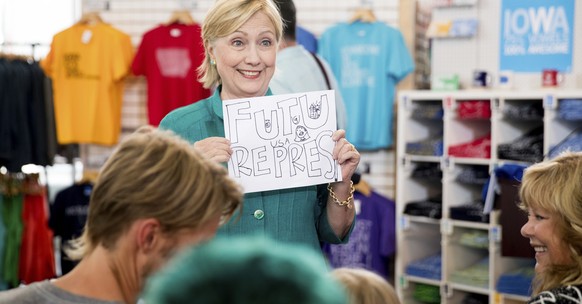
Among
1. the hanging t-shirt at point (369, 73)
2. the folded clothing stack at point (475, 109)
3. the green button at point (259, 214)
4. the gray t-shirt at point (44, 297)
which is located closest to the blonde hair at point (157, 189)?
the gray t-shirt at point (44, 297)

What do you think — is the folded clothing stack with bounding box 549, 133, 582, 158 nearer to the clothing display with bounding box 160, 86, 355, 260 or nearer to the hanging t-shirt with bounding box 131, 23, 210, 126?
the clothing display with bounding box 160, 86, 355, 260

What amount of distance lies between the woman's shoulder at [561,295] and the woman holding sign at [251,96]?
63 centimetres

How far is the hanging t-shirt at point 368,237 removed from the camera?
18.8 feet

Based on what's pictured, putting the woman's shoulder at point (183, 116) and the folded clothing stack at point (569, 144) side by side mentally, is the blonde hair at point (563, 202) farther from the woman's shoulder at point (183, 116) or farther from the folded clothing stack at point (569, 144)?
the folded clothing stack at point (569, 144)

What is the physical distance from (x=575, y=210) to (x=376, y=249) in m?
3.32

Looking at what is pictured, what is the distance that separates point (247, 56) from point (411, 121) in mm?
3357

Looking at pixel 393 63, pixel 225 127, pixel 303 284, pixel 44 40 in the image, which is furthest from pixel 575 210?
pixel 44 40

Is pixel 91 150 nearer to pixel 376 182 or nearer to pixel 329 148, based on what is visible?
pixel 376 182

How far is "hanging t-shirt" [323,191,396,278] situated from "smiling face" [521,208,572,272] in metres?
3.08

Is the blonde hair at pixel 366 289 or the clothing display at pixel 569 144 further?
the clothing display at pixel 569 144

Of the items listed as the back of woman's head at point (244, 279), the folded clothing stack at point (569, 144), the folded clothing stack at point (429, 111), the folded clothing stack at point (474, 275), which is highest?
the folded clothing stack at point (429, 111)

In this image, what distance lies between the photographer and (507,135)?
5.18 meters

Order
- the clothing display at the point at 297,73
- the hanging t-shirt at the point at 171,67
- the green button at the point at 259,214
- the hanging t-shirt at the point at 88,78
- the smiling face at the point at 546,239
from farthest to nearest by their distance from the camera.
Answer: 1. the hanging t-shirt at the point at 88,78
2. the hanging t-shirt at the point at 171,67
3. the clothing display at the point at 297,73
4. the smiling face at the point at 546,239
5. the green button at the point at 259,214

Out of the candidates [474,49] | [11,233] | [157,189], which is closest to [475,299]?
[474,49]
